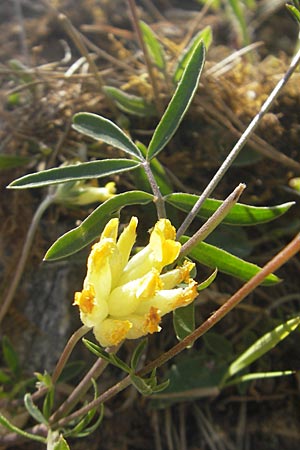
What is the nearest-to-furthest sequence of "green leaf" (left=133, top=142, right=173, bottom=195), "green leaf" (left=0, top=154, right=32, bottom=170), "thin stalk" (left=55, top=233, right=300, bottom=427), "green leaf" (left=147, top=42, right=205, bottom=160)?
"thin stalk" (left=55, top=233, right=300, bottom=427) < "green leaf" (left=147, top=42, right=205, bottom=160) < "green leaf" (left=133, top=142, right=173, bottom=195) < "green leaf" (left=0, top=154, right=32, bottom=170)

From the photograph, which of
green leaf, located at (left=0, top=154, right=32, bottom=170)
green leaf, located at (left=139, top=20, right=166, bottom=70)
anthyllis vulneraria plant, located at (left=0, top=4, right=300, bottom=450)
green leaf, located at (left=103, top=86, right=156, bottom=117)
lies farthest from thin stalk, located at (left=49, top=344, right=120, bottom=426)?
green leaf, located at (left=139, top=20, right=166, bottom=70)

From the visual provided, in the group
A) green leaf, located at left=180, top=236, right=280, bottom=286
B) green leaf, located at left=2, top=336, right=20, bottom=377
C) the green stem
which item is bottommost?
green leaf, located at left=2, top=336, right=20, bottom=377

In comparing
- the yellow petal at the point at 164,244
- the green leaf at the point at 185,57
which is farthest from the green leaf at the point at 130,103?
the yellow petal at the point at 164,244

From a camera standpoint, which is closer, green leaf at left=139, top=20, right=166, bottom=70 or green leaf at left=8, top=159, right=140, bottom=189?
green leaf at left=8, top=159, right=140, bottom=189

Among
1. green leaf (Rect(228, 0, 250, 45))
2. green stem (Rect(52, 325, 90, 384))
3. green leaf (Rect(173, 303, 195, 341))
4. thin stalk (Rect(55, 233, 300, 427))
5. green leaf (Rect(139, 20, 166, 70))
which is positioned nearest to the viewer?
thin stalk (Rect(55, 233, 300, 427))

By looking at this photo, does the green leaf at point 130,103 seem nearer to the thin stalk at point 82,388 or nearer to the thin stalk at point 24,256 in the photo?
the thin stalk at point 24,256

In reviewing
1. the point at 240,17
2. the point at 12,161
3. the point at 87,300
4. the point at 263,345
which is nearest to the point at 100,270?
the point at 87,300

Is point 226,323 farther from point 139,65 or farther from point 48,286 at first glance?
point 139,65

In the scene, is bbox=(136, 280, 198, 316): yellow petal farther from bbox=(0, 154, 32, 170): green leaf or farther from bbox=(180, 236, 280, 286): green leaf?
bbox=(0, 154, 32, 170): green leaf
